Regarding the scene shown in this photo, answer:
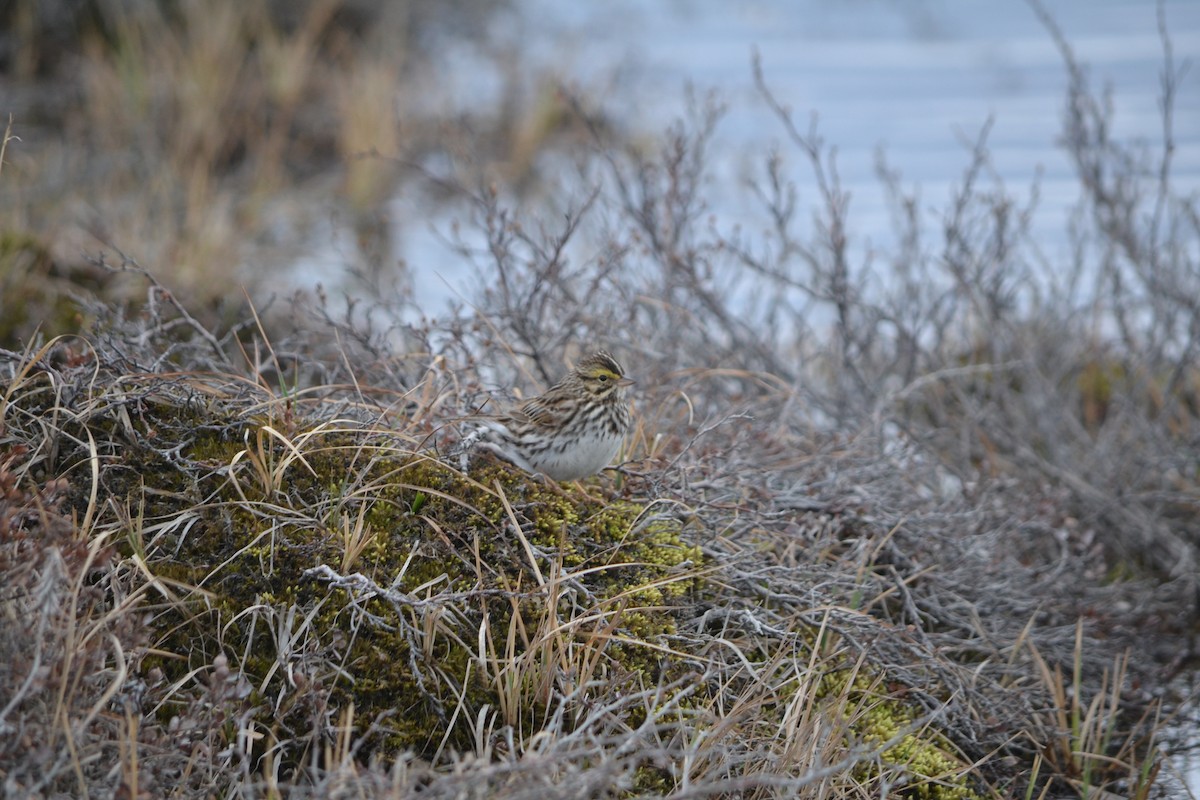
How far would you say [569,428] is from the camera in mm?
4422

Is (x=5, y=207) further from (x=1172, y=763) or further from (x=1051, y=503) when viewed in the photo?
(x=1172, y=763)

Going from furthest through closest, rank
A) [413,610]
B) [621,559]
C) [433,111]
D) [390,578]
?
[433,111]
[621,559]
[390,578]
[413,610]

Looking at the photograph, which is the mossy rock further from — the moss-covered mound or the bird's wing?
the bird's wing

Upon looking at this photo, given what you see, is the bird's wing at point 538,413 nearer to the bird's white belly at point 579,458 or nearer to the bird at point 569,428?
the bird at point 569,428

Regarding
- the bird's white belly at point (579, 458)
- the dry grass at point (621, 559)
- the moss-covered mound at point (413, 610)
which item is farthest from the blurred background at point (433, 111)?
the bird's white belly at point (579, 458)

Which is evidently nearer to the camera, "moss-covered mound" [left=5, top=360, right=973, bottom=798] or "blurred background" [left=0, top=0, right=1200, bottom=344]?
"moss-covered mound" [left=5, top=360, right=973, bottom=798]

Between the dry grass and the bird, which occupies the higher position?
the bird

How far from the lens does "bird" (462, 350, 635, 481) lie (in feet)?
14.4

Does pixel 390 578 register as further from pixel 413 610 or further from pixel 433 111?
pixel 433 111

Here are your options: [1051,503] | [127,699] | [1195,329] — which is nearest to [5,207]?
[127,699]

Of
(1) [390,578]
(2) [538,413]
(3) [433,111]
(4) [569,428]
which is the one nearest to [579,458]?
(4) [569,428]

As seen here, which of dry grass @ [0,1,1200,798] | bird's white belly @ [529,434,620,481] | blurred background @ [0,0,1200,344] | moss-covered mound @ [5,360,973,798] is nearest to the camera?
dry grass @ [0,1,1200,798]

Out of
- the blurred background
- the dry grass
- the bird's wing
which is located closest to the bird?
the bird's wing

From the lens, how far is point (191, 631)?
3.83 m
